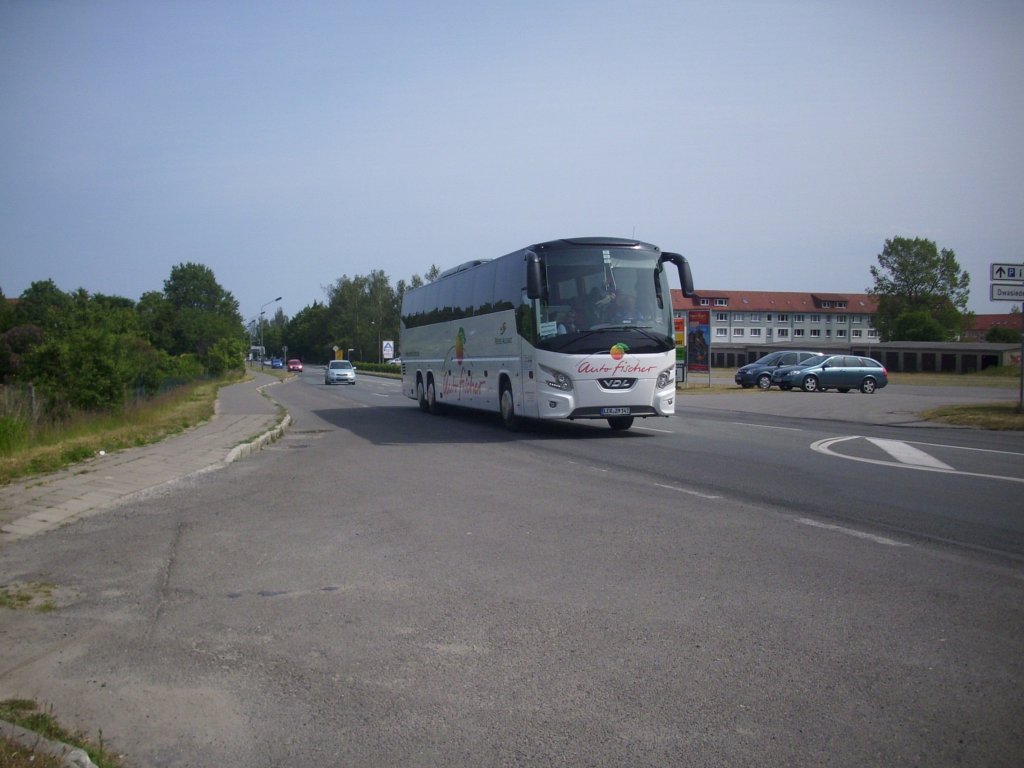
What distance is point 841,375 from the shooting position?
126ft

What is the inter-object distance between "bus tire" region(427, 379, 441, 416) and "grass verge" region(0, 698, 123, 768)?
22.1 m

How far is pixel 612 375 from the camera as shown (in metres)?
16.9

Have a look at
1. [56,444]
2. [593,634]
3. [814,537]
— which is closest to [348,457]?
[56,444]

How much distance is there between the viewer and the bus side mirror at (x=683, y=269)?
56.3 feet

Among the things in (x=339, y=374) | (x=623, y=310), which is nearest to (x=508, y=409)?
(x=623, y=310)

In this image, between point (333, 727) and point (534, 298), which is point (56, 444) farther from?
point (333, 727)

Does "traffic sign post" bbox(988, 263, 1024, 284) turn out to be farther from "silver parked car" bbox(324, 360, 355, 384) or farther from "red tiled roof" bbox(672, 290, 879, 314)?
"red tiled roof" bbox(672, 290, 879, 314)

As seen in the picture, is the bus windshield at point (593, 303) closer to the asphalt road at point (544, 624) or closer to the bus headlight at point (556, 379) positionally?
the bus headlight at point (556, 379)

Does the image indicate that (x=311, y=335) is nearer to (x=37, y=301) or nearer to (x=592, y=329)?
(x=37, y=301)

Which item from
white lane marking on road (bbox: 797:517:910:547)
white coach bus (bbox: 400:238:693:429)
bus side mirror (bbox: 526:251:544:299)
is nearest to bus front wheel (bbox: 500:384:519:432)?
white coach bus (bbox: 400:238:693:429)

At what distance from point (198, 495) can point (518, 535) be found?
4.92 meters

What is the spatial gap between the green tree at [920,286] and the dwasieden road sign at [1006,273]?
9545 cm

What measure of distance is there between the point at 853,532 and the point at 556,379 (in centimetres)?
934

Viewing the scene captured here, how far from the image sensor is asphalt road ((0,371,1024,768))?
3.92m
